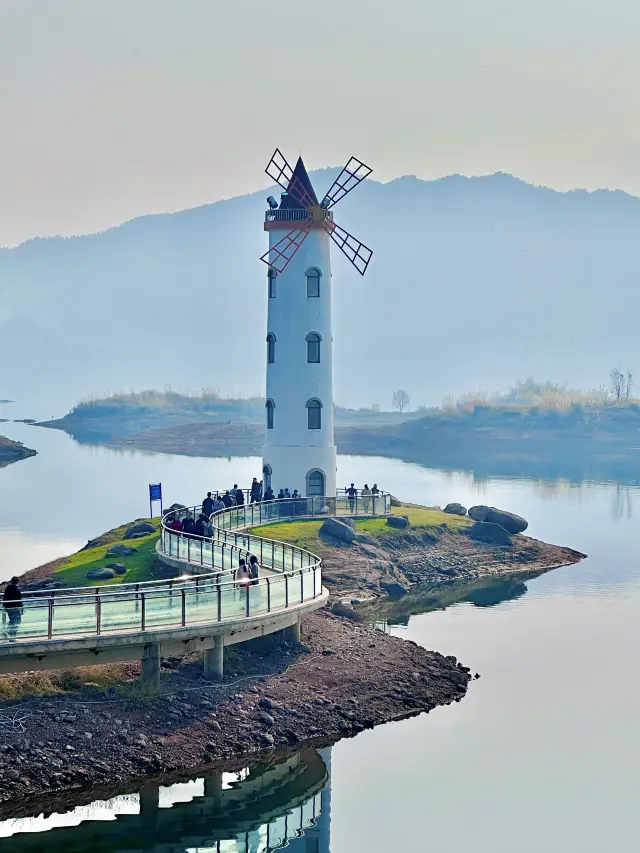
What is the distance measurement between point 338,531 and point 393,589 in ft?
14.5

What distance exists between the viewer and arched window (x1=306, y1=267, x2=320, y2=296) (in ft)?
240

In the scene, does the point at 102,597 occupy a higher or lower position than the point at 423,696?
higher

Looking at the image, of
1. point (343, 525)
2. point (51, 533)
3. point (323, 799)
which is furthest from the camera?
point (51, 533)

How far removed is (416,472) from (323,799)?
114794mm

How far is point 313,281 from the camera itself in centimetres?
7312

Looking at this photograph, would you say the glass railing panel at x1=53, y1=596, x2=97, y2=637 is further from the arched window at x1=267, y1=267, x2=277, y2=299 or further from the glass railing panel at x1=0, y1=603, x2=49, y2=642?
the arched window at x1=267, y1=267, x2=277, y2=299

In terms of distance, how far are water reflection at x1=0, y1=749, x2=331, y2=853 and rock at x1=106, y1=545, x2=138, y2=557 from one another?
20496 millimetres

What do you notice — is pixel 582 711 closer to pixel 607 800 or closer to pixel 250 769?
pixel 607 800

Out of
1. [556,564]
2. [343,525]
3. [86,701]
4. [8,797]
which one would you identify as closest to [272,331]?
[343,525]

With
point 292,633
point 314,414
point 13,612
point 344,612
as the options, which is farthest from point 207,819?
point 314,414

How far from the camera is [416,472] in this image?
500ft

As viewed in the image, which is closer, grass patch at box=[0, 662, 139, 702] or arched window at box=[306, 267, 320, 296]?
grass patch at box=[0, 662, 139, 702]

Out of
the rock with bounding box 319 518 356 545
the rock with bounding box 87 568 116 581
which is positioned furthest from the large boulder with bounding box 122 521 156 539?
the rock with bounding box 87 568 116 581

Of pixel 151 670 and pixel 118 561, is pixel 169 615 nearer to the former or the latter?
pixel 151 670
